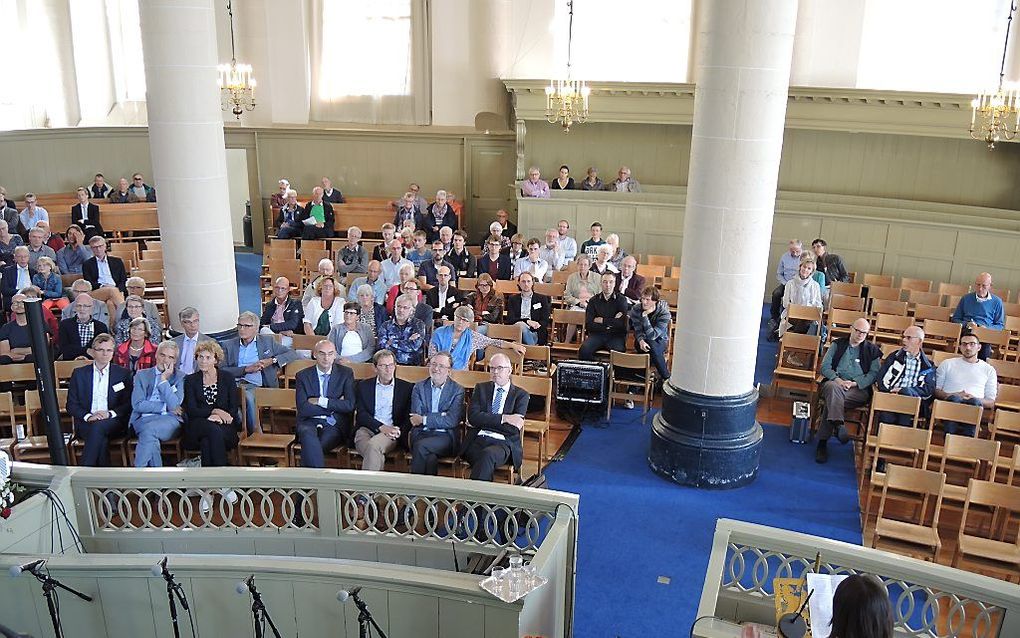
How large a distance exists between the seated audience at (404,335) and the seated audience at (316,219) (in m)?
6.34

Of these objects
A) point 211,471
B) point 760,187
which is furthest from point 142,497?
point 760,187

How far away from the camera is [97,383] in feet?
23.9

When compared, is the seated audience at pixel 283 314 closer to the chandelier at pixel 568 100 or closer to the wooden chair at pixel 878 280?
the chandelier at pixel 568 100

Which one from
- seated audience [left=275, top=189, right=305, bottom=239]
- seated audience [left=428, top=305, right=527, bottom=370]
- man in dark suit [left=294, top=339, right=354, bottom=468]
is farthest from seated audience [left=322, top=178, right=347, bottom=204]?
man in dark suit [left=294, top=339, right=354, bottom=468]

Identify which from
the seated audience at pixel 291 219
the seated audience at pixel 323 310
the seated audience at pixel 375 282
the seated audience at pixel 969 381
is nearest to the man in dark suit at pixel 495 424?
the seated audience at pixel 323 310

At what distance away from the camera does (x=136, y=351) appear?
7.83 m

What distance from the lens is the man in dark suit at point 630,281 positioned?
10094 mm

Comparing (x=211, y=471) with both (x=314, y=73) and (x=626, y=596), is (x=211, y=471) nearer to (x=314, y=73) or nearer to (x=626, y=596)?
(x=626, y=596)

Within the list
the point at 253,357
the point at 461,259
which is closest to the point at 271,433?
the point at 253,357

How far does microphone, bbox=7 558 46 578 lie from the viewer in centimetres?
453

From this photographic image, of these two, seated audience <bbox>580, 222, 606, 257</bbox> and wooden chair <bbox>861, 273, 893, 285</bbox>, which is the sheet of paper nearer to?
seated audience <bbox>580, 222, 606, 257</bbox>

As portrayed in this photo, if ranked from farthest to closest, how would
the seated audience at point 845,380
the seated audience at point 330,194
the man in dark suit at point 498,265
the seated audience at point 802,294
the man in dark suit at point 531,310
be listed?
the seated audience at point 330,194 < the man in dark suit at point 498,265 < the seated audience at point 802,294 < the man in dark suit at point 531,310 < the seated audience at point 845,380

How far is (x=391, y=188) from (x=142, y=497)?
37.1 feet

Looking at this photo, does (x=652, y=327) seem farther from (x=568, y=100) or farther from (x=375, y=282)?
(x=568, y=100)
